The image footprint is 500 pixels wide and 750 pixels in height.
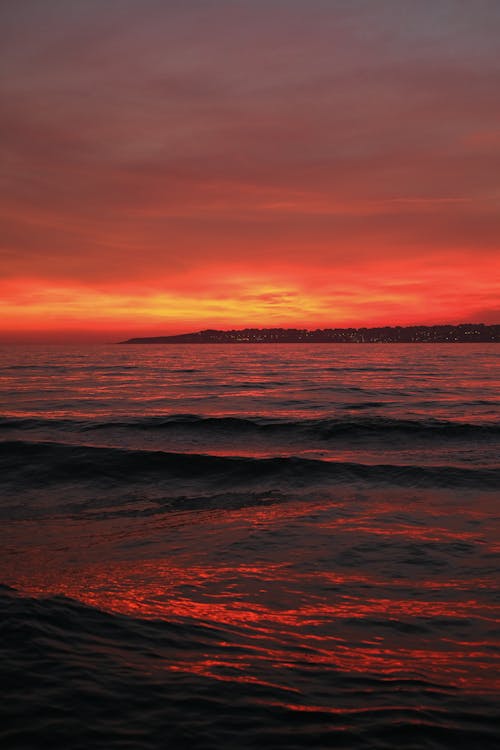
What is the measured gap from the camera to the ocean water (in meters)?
3.48

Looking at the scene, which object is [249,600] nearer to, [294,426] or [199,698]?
[199,698]

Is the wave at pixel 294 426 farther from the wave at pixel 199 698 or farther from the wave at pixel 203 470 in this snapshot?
the wave at pixel 199 698

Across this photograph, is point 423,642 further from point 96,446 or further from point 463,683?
point 96,446

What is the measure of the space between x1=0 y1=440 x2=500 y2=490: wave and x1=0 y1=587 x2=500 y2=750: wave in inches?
286

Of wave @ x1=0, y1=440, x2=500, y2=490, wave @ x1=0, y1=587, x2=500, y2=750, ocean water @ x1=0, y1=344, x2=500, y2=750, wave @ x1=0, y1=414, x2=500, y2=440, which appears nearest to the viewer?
wave @ x1=0, y1=587, x2=500, y2=750

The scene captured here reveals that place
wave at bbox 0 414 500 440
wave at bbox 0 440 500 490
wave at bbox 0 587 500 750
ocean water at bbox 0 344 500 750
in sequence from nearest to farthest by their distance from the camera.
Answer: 1. wave at bbox 0 587 500 750
2. ocean water at bbox 0 344 500 750
3. wave at bbox 0 440 500 490
4. wave at bbox 0 414 500 440

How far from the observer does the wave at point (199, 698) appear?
10.8 ft

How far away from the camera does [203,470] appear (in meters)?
13.1

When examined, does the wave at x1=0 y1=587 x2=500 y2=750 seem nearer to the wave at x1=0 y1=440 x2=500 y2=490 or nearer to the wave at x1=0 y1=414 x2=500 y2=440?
the wave at x1=0 y1=440 x2=500 y2=490

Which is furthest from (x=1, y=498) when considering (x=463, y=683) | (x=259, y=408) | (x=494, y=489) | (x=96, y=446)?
(x=259, y=408)

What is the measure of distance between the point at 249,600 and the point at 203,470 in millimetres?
7659

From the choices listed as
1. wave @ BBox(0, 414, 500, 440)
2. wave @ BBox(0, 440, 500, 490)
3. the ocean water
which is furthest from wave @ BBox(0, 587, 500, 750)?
wave @ BBox(0, 414, 500, 440)

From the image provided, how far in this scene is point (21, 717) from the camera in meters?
3.41

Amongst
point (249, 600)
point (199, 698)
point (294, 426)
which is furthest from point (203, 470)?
point (199, 698)
